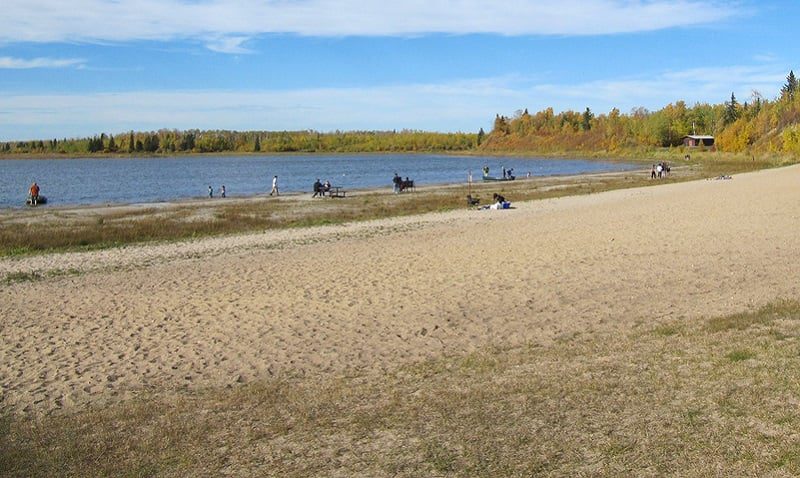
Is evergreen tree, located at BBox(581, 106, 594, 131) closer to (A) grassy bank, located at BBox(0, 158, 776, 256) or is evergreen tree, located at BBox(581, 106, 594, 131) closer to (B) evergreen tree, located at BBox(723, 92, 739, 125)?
(B) evergreen tree, located at BBox(723, 92, 739, 125)

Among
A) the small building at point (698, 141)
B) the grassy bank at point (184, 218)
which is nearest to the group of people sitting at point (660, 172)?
the grassy bank at point (184, 218)

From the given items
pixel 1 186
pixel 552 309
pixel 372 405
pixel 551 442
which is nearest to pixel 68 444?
pixel 372 405

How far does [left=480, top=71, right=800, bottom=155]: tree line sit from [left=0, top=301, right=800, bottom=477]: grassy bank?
75.4 m

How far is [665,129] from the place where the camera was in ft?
431

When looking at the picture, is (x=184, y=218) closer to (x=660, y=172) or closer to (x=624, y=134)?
(x=660, y=172)

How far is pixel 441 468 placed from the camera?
5.10 m

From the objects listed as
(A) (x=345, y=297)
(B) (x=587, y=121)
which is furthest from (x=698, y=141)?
(A) (x=345, y=297)

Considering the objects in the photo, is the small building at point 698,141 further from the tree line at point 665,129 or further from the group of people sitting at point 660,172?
the group of people sitting at point 660,172

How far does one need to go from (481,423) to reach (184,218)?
80.2 ft

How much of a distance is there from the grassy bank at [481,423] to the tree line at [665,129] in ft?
247

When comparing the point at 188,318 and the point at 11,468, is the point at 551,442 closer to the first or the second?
the point at 11,468

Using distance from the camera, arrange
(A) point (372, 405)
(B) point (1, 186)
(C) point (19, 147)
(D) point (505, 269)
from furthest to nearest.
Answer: (C) point (19, 147) → (B) point (1, 186) → (D) point (505, 269) → (A) point (372, 405)

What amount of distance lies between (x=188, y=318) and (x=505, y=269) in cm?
596

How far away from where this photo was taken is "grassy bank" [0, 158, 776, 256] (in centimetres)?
2078
